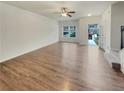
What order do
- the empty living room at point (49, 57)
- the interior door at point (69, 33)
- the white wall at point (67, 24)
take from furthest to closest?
the interior door at point (69, 33)
the white wall at point (67, 24)
the empty living room at point (49, 57)

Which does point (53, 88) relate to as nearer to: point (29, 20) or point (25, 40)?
point (25, 40)

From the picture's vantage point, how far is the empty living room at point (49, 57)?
3.37 metres

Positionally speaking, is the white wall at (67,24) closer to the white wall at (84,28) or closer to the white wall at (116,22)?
the white wall at (84,28)

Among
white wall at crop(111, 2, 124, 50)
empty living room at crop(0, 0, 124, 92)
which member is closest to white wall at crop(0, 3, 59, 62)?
empty living room at crop(0, 0, 124, 92)

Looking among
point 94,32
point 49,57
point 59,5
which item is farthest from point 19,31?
point 94,32

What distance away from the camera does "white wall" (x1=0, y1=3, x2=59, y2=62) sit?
5711mm

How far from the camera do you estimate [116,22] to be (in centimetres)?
655

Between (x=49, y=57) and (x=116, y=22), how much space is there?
145 inches

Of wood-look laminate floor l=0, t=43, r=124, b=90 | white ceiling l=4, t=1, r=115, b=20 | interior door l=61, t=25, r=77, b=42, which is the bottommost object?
wood-look laminate floor l=0, t=43, r=124, b=90

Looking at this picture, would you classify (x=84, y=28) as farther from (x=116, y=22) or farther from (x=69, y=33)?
(x=116, y=22)

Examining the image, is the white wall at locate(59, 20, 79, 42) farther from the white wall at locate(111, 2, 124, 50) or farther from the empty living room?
the white wall at locate(111, 2, 124, 50)

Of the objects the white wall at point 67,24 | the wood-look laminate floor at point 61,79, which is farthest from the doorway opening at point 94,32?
the wood-look laminate floor at point 61,79

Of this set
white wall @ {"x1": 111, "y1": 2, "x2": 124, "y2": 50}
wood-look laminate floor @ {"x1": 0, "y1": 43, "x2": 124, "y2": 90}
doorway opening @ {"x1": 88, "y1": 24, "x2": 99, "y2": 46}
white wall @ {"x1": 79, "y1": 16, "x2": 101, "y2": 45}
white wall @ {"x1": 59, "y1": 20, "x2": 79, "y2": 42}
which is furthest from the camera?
white wall @ {"x1": 59, "y1": 20, "x2": 79, "y2": 42}

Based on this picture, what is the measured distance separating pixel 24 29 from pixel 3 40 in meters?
1.82
